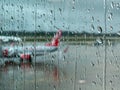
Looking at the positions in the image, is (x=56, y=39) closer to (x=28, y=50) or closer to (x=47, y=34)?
(x=47, y=34)

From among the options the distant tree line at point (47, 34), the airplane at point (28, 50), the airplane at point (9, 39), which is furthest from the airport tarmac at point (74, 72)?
the airplane at point (9, 39)

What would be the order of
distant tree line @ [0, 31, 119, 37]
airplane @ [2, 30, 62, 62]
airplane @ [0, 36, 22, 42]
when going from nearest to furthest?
distant tree line @ [0, 31, 119, 37] < airplane @ [0, 36, 22, 42] < airplane @ [2, 30, 62, 62]

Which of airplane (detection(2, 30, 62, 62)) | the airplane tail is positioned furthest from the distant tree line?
airplane (detection(2, 30, 62, 62))

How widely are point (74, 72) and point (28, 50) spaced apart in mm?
633

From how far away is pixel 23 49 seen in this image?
6008 millimetres

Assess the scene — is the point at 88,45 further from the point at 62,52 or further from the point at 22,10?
the point at 22,10

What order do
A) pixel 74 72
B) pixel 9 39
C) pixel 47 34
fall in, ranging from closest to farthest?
pixel 47 34, pixel 9 39, pixel 74 72

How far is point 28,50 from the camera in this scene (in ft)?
19.9

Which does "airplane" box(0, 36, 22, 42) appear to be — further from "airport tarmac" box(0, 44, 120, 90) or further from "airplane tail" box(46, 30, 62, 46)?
"airport tarmac" box(0, 44, 120, 90)

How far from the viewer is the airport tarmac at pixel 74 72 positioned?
5625mm

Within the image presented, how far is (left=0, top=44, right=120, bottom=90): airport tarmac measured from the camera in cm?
562

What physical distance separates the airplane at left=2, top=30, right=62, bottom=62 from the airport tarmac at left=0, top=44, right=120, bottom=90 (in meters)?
0.12

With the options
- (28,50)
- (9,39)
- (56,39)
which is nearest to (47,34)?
(56,39)

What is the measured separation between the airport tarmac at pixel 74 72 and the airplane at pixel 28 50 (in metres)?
0.12
